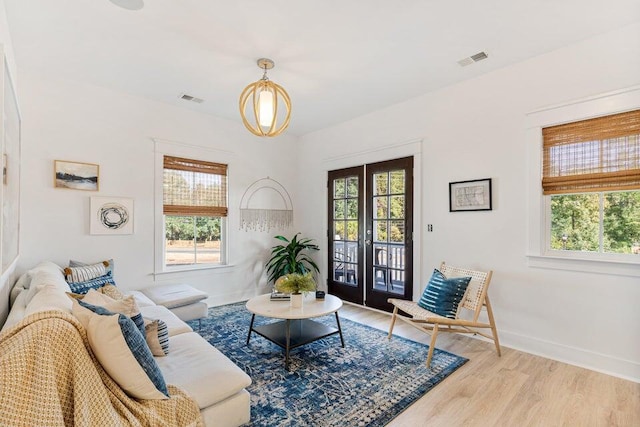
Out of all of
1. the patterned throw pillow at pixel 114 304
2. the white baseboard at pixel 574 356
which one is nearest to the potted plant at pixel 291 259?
the white baseboard at pixel 574 356

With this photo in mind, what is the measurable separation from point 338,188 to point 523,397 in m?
3.30

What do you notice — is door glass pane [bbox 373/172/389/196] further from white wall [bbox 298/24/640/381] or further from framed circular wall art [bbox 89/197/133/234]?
framed circular wall art [bbox 89/197/133/234]

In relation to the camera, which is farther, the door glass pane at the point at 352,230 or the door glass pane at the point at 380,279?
the door glass pane at the point at 352,230

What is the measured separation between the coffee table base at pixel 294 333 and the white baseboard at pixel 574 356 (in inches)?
65.2

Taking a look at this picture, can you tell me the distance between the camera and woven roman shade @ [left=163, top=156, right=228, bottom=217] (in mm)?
4055

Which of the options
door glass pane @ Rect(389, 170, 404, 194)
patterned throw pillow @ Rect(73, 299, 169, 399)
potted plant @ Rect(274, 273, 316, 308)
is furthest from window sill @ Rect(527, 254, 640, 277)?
patterned throw pillow @ Rect(73, 299, 169, 399)

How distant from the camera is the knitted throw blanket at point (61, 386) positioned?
102cm

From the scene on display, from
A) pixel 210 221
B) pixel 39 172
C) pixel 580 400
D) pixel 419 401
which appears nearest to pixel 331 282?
pixel 210 221

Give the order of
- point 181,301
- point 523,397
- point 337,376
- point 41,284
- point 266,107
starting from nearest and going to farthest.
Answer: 1. point 41,284
2. point 523,397
3. point 337,376
4. point 266,107
5. point 181,301

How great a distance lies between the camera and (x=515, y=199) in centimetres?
300

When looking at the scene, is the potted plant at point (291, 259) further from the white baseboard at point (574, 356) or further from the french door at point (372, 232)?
the white baseboard at point (574, 356)

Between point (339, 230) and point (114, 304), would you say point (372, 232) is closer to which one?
point (339, 230)

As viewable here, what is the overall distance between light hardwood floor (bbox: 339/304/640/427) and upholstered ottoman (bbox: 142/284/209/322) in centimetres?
225

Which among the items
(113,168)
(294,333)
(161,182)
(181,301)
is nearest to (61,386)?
(294,333)
